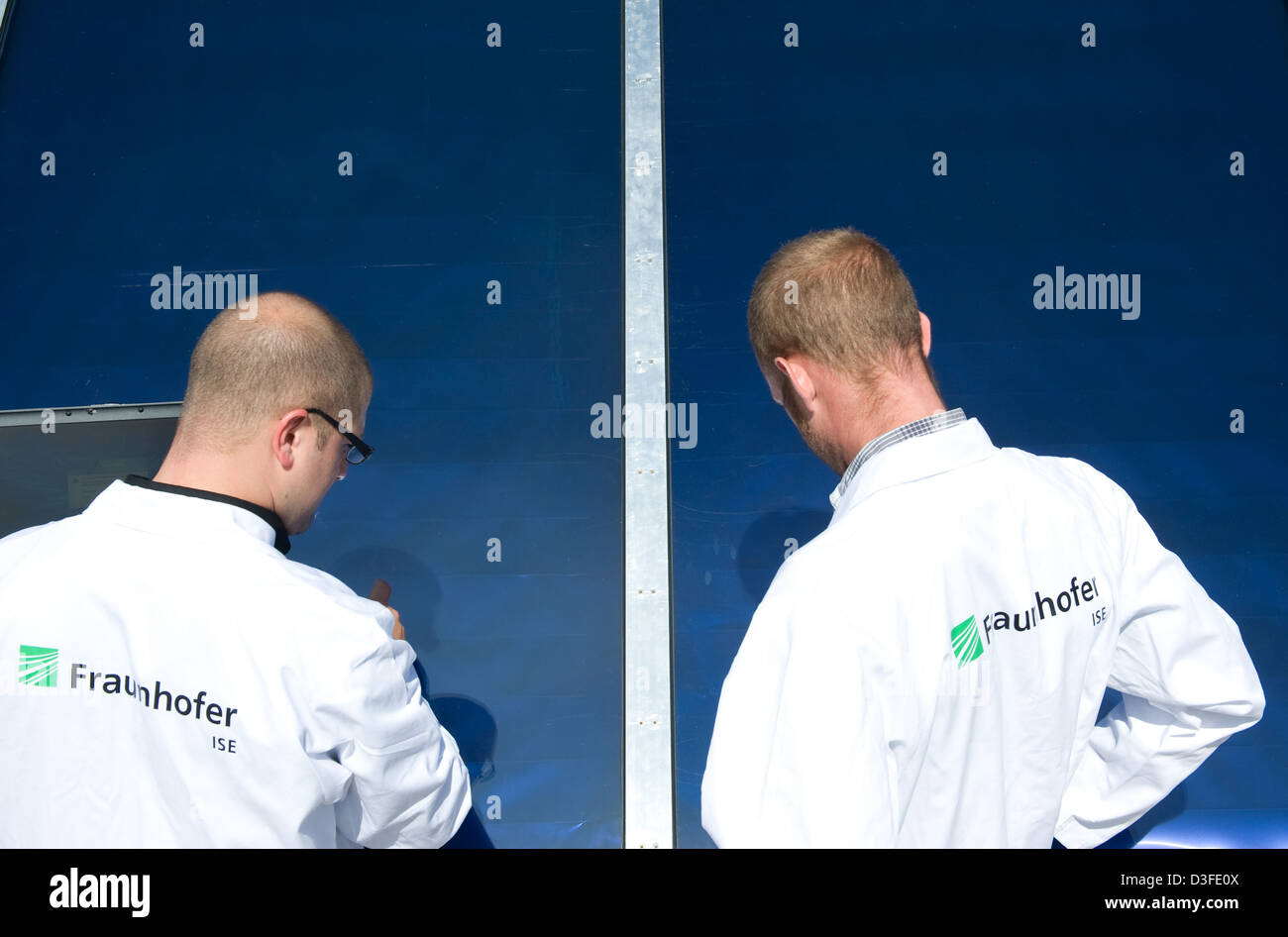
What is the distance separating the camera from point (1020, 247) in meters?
2.48

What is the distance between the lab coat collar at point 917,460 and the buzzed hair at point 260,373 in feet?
2.60

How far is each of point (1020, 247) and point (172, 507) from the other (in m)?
2.12

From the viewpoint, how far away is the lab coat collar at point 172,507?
131 centimetres

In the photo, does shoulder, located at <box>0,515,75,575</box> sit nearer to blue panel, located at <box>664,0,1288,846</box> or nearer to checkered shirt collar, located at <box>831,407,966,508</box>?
checkered shirt collar, located at <box>831,407,966,508</box>

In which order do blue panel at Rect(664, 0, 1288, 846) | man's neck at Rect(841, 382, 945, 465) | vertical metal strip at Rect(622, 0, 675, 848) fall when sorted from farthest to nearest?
1. blue panel at Rect(664, 0, 1288, 846)
2. vertical metal strip at Rect(622, 0, 675, 848)
3. man's neck at Rect(841, 382, 945, 465)

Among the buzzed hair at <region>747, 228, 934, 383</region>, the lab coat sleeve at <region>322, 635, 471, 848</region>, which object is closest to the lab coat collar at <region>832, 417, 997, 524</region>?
the buzzed hair at <region>747, 228, 934, 383</region>

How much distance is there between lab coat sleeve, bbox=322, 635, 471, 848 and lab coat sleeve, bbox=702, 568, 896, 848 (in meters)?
0.45

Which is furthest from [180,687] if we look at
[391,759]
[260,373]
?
[260,373]

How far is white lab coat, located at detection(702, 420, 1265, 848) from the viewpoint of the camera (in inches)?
44.0

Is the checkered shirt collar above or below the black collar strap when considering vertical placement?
above

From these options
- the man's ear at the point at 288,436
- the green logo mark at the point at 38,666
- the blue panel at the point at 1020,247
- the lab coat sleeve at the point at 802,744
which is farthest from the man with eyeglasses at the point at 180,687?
the blue panel at the point at 1020,247

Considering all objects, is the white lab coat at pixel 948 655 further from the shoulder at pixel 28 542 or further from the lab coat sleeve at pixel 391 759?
the shoulder at pixel 28 542

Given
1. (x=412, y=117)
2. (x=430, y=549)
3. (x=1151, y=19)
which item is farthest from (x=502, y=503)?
(x=1151, y=19)

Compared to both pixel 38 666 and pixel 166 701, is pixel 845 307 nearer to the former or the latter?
pixel 166 701
